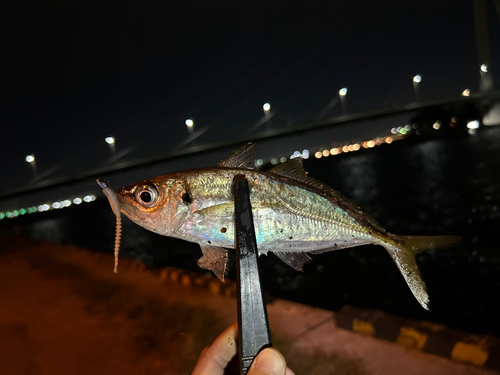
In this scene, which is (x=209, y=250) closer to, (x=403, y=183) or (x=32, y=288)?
(x=32, y=288)

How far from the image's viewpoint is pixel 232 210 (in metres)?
1.96

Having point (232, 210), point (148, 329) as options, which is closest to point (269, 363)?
point (232, 210)

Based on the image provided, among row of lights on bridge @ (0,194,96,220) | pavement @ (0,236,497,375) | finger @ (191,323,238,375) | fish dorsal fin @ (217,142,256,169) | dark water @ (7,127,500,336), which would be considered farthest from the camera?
row of lights on bridge @ (0,194,96,220)

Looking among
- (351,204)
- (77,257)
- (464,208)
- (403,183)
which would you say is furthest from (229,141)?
(351,204)

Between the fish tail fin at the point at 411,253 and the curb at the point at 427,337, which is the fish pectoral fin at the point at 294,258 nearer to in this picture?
the fish tail fin at the point at 411,253

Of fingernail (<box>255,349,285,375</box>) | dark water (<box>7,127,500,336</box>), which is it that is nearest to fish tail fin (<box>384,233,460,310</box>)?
fingernail (<box>255,349,285,375</box>)

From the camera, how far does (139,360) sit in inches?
215

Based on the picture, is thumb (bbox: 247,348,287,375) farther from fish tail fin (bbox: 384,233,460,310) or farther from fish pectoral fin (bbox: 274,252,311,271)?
fish tail fin (bbox: 384,233,460,310)

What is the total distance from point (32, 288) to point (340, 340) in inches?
300

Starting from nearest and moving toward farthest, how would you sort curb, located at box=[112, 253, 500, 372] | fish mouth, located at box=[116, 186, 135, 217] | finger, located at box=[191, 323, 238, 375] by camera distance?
1. fish mouth, located at box=[116, 186, 135, 217]
2. finger, located at box=[191, 323, 238, 375]
3. curb, located at box=[112, 253, 500, 372]

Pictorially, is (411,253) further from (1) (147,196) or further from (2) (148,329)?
(2) (148,329)

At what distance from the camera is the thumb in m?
1.71

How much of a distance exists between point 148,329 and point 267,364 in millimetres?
5450

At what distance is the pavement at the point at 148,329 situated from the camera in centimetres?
500
